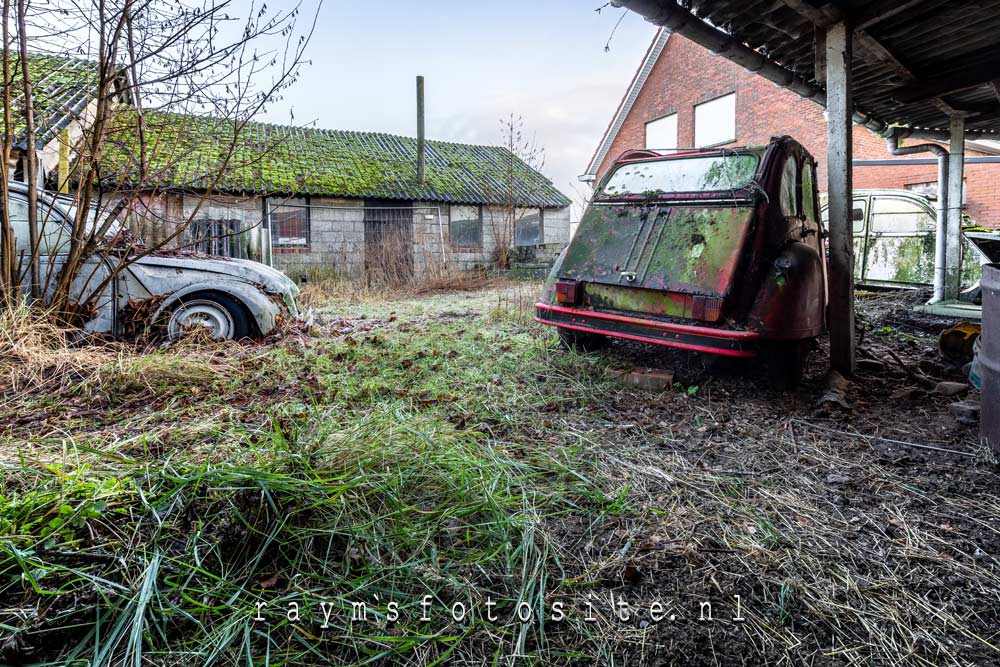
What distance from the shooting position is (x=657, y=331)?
3883mm

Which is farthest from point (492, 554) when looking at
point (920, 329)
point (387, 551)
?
point (920, 329)

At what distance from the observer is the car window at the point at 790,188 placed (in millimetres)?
4219

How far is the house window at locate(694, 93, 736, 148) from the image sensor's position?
64.1ft

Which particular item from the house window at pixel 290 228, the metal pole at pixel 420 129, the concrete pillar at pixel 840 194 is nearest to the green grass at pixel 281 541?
the concrete pillar at pixel 840 194

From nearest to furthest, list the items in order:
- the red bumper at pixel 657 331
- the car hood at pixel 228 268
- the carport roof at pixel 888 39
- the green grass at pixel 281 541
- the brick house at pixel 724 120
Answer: the green grass at pixel 281 541
the red bumper at pixel 657 331
the carport roof at pixel 888 39
the car hood at pixel 228 268
the brick house at pixel 724 120

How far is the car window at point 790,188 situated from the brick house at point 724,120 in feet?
38.7

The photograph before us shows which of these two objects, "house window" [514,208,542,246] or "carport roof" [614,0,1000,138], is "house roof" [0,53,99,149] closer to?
"carport roof" [614,0,1000,138]

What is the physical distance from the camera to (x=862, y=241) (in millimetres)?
10039

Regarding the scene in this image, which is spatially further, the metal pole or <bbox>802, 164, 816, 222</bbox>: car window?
the metal pole

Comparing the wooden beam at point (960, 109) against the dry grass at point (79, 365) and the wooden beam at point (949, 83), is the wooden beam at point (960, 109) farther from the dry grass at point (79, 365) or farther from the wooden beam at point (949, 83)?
the dry grass at point (79, 365)

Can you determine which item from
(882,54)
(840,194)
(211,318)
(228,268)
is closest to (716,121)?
(882,54)

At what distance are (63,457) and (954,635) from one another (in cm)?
316

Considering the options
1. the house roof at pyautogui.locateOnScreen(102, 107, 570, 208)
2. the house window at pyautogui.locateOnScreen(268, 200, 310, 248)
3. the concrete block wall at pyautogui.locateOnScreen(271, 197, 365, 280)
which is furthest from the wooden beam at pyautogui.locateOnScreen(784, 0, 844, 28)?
the house window at pyautogui.locateOnScreen(268, 200, 310, 248)

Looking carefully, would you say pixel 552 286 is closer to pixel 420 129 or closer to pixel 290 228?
pixel 290 228
